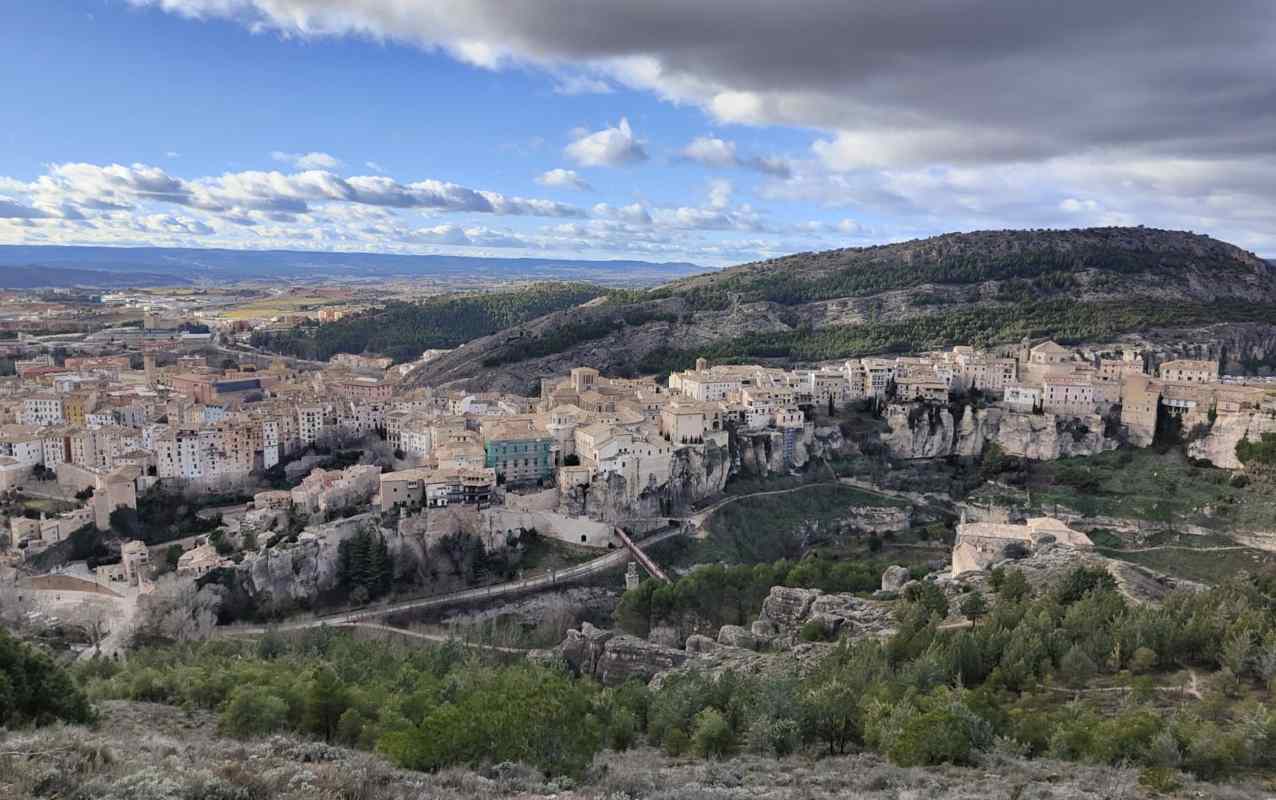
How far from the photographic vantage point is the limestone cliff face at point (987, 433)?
48.4 metres

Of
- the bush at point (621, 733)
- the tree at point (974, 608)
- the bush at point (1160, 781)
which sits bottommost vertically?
the bush at point (621, 733)

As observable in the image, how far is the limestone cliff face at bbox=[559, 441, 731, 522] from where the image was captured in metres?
37.6

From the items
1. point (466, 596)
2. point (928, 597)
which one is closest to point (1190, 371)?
point (928, 597)

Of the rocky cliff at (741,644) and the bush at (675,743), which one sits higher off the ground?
the bush at (675,743)

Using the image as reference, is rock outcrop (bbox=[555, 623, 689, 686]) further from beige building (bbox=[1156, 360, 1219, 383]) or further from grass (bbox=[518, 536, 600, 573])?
beige building (bbox=[1156, 360, 1219, 383])

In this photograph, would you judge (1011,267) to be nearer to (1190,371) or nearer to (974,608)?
(1190,371)

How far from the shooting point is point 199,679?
17.3 meters

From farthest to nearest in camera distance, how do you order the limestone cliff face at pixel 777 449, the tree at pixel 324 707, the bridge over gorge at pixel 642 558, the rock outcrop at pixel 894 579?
the limestone cliff face at pixel 777 449 < the bridge over gorge at pixel 642 558 < the rock outcrop at pixel 894 579 < the tree at pixel 324 707

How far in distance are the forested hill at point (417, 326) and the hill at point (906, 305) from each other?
14.3 meters

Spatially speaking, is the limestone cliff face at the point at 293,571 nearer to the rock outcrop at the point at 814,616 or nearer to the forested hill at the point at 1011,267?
the rock outcrop at the point at 814,616

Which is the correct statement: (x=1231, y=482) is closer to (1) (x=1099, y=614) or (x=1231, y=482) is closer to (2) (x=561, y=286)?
(1) (x=1099, y=614)

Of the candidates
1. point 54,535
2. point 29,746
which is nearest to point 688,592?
point 29,746

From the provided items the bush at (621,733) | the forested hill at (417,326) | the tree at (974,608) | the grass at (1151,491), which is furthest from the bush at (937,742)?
the forested hill at (417,326)

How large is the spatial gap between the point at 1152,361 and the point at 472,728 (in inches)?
2428
